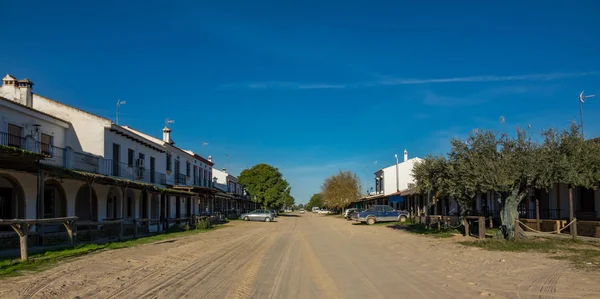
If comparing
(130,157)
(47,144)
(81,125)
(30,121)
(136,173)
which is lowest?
(136,173)

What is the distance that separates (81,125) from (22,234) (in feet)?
47.4

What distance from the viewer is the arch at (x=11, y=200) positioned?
19.7 metres

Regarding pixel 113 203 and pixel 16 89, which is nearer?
pixel 16 89

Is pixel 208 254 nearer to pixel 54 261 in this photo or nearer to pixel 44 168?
pixel 54 261

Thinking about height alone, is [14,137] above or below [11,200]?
above

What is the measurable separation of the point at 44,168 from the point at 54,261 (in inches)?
198

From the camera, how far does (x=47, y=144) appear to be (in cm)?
2247

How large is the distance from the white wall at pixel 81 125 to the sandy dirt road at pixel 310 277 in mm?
12201

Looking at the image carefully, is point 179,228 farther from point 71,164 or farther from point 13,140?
point 13,140

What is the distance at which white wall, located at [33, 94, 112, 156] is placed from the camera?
2644 cm

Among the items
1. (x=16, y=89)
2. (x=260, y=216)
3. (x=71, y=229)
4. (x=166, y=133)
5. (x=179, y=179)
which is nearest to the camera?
Answer: (x=71, y=229)

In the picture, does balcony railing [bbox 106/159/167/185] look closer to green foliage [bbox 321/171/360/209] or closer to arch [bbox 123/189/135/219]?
arch [bbox 123/189/135/219]

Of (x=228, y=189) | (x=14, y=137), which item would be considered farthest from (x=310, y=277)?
(x=228, y=189)

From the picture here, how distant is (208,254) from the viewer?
16.3 metres
